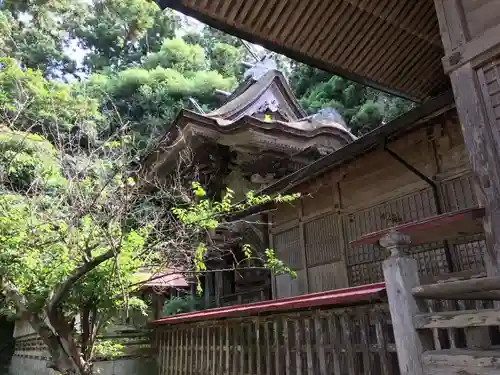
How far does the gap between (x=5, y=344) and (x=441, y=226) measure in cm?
2357

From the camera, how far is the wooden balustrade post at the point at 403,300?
308 centimetres

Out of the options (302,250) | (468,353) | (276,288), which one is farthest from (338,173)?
(468,353)

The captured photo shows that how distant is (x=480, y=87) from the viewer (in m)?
3.72

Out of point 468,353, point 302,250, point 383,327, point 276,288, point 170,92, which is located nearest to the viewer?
point 468,353

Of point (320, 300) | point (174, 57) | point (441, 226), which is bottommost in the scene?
point (320, 300)

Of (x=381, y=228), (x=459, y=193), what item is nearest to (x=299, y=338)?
(x=381, y=228)

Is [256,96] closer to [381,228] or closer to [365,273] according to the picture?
[381,228]

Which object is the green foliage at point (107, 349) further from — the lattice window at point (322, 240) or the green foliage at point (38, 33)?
the green foliage at point (38, 33)

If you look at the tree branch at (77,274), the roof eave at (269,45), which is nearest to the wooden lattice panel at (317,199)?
the roof eave at (269,45)

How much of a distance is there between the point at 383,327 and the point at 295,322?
4.78ft

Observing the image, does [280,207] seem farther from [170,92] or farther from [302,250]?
[170,92]

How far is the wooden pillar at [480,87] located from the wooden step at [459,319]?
0.83 m

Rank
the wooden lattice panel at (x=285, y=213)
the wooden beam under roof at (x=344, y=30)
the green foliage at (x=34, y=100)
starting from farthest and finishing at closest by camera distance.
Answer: the wooden lattice panel at (x=285, y=213)
the green foliage at (x=34, y=100)
the wooden beam under roof at (x=344, y=30)

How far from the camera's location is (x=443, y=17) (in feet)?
13.6
